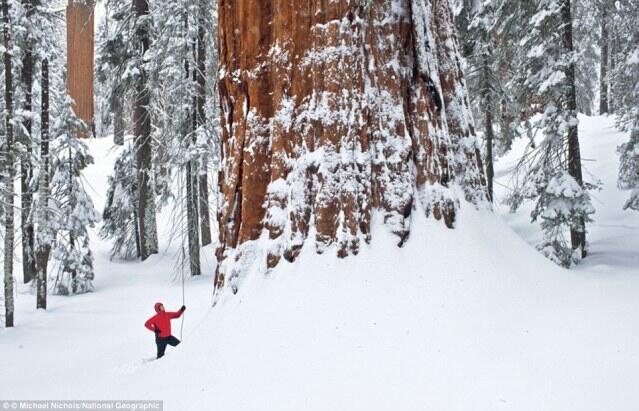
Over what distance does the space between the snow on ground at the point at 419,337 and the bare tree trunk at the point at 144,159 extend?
13.0 m

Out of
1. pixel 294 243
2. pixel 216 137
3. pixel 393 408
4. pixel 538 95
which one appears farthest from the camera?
pixel 216 137

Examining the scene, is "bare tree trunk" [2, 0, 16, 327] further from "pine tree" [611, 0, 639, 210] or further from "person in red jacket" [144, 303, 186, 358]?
"pine tree" [611, 0, 639, 210]

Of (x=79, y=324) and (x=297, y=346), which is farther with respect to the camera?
(x=79, y=324)

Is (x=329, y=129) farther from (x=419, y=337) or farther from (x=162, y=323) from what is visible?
(x=162, y=323)

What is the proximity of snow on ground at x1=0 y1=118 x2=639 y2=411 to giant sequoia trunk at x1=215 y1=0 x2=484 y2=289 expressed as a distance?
0.24 meters

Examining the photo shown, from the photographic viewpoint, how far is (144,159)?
717 inches

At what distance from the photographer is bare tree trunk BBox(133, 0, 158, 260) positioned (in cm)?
1762

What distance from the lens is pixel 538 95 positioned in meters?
11.6

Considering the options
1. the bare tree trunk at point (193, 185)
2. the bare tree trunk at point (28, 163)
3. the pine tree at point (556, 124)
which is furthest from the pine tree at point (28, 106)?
the pine tree at point (556, 124)

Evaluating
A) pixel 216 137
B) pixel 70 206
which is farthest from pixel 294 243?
pixel 70 206

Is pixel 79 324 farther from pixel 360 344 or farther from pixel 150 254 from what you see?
pixel 360 344

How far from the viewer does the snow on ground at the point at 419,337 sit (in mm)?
3518

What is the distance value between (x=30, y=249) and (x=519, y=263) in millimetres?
17876

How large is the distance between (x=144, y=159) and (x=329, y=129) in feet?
49.0
